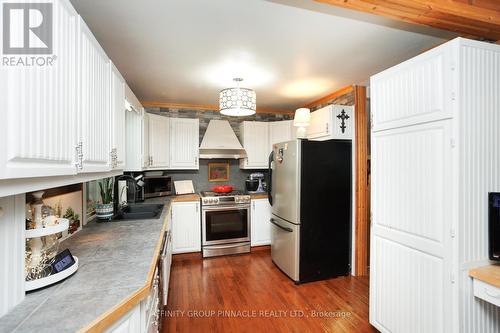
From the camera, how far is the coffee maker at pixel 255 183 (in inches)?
163

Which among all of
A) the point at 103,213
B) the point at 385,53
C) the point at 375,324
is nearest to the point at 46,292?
the point at 103,213

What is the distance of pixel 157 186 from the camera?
367 centimetres

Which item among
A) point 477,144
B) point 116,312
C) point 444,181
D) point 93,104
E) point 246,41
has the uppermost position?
point 246,41

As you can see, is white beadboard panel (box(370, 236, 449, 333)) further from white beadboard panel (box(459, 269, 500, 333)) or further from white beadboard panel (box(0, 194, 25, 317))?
white beadboard panel (box(0, 194, 25, 317))

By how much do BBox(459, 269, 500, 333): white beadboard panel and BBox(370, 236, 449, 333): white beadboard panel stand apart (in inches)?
3.2

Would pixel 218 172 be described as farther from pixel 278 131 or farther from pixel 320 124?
pixel 320 124

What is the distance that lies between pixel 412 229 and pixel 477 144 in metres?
0.65

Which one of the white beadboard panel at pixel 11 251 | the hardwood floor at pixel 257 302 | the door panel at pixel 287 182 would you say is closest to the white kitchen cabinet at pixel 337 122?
the door panel at pixel 287 182

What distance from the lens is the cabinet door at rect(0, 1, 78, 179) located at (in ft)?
2.19

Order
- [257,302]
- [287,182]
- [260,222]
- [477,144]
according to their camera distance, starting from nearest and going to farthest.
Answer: [477,144] < [257,302] < [287,182] < [260,222]

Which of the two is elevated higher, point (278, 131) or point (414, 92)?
point (278, 131)

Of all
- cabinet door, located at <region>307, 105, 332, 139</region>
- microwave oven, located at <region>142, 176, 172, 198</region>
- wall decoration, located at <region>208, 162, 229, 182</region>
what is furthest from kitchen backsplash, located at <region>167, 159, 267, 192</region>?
cabinet door, located at <region>307, 105, 332, 139</region>

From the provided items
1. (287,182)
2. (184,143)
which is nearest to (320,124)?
(287,182)

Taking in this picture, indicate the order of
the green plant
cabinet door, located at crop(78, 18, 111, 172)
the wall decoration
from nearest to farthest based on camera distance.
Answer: cabinet door, located at crop(78, 18, 111, 172), the green plant, the wall decoration
